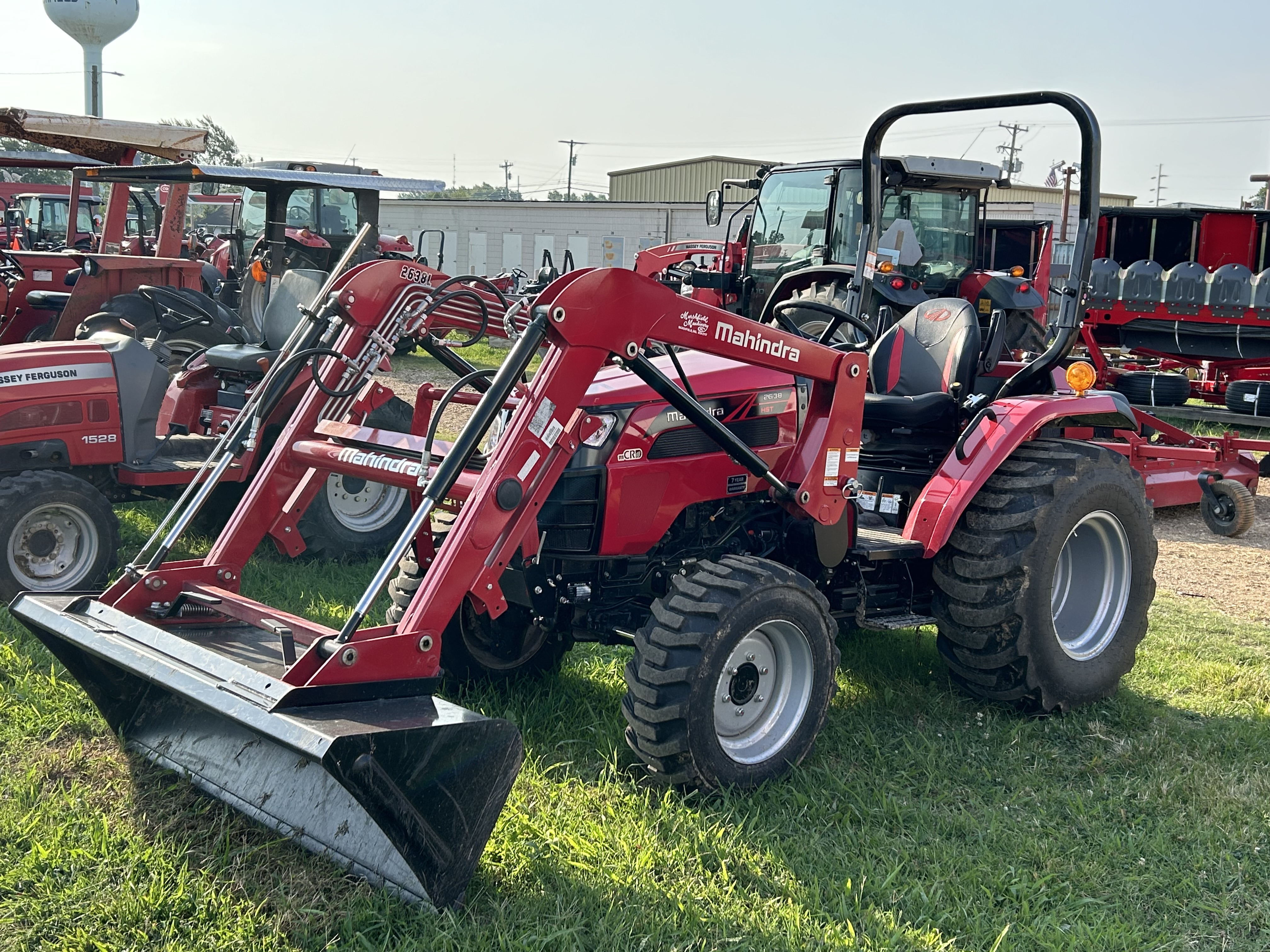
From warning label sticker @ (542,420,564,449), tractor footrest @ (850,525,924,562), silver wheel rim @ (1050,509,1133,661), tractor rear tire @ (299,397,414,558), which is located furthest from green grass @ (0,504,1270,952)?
tractor rear tire @ (299,397,414,558)

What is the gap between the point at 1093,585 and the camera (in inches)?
189

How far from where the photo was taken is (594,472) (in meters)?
3.74

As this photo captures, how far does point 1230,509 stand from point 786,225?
4.56 meters

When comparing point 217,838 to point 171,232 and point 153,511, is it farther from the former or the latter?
point 171,232

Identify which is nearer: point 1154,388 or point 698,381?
point 698,381

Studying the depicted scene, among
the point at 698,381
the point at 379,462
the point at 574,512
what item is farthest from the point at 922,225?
the point at 379,462

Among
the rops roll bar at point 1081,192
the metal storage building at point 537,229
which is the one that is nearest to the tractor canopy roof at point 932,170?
the rops roll bar at point 1081,192

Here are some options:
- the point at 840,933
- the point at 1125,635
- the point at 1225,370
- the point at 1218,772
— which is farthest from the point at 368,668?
the point at 1225,370

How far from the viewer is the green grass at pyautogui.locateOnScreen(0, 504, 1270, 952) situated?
9.43 feet

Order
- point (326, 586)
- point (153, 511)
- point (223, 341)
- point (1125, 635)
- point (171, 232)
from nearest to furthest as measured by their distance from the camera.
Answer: point (1125, 635) < point (326, 586) < point (153, 511) < point (223, 341) < point (171, 232)

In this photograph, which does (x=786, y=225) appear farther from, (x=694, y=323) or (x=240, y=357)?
(x=694, y=323)

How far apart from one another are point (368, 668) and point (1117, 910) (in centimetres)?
209

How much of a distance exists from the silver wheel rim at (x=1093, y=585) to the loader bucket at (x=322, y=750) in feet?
8.85

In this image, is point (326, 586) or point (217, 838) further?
point (326, 586)
